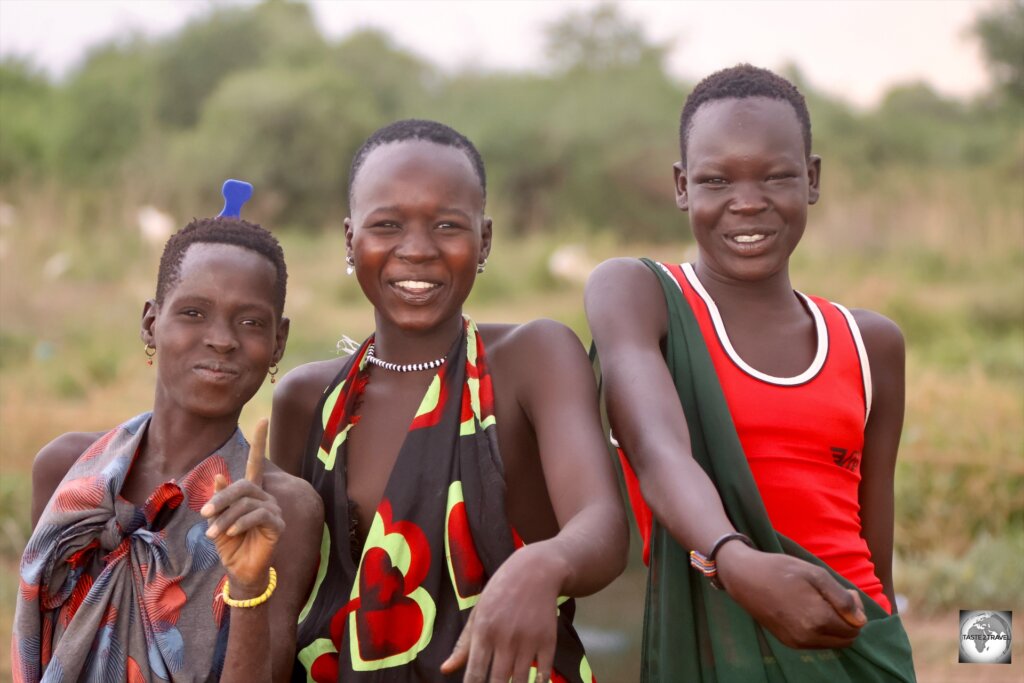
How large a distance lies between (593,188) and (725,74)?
615 inches

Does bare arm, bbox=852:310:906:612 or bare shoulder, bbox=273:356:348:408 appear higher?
bare shoulder, bbox=273:356:348:408

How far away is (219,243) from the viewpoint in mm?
2457

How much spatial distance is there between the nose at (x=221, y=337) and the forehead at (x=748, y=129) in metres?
1.04

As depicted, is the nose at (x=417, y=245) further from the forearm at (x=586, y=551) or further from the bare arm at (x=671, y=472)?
the forearm at (x=586, y=551)

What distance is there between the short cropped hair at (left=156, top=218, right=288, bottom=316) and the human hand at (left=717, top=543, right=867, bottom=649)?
1133 mm

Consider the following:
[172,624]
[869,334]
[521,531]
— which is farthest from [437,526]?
[869,334]

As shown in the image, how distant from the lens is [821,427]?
8.15 ft

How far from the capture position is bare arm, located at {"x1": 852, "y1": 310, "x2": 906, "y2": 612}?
8.69 feet

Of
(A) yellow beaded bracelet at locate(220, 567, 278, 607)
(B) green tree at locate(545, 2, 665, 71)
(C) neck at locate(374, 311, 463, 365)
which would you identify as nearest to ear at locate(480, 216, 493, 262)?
(C) neck at locate(374, 311, 463, 365)

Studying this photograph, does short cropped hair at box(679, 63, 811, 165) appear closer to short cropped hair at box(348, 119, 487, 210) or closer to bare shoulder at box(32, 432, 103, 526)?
short cropped hair at box(348, 119, 487, 210)

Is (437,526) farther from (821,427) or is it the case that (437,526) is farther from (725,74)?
(725,74)

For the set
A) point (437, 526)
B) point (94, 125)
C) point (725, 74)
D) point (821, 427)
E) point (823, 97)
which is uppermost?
point (823, 97)

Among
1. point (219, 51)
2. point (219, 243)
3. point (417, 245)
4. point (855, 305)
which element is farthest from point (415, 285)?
point (219, 51)

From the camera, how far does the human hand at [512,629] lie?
→ 1.79 metres
